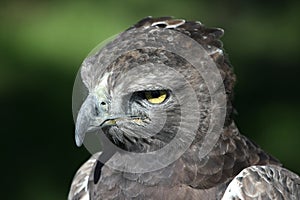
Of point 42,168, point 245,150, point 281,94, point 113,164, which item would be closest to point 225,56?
point 245,150

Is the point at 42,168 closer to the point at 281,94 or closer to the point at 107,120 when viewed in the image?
the point at 281,94

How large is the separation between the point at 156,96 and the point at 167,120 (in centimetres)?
18

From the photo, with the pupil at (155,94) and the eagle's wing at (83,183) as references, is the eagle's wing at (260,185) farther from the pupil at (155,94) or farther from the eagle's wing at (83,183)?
the eagle's wing at (83,183)

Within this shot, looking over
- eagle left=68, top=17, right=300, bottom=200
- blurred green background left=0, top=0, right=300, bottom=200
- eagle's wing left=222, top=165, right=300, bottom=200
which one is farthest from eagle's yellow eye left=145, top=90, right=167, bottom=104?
blurred green background left=0, top=0, right=300, bottom=200

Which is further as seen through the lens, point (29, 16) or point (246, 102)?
point (29, 16)

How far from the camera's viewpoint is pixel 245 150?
575 centimetres

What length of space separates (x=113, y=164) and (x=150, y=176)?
0.88 feet

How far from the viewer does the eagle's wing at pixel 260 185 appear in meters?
5.52

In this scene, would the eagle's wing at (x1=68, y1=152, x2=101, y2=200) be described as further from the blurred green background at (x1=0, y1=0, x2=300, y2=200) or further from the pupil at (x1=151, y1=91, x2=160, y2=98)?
the blurred green background at (x1=0, y1=0, x2=300, y2=200)

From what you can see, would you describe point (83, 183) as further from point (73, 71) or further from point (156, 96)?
point (73, 71)

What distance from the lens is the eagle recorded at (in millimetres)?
5289

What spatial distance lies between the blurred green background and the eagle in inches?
160

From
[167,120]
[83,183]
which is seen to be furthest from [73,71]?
[167,120]

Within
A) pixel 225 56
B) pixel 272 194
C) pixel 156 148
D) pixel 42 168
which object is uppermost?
pixel 225 56
